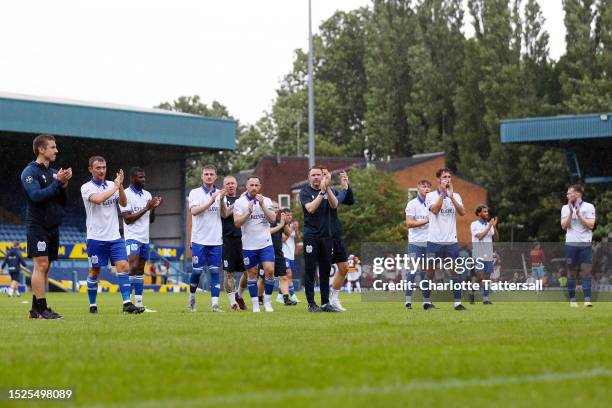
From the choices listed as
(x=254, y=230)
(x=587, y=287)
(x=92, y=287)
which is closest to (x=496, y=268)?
(x=587, y=287)

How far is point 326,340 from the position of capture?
10508mm

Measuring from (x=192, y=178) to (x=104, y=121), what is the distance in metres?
44.1

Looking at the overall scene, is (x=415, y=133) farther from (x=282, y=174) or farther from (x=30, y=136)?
(x=30, y=136)

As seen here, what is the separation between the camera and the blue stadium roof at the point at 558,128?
161ft

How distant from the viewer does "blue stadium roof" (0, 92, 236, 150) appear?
4950 cm

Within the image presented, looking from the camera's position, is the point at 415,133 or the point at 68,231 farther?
the point at 415,133

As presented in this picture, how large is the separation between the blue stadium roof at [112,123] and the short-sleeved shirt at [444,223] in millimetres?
32566

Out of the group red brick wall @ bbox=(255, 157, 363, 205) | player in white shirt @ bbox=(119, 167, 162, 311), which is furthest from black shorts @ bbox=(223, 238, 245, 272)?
red brick wall @ bbox=(255, 157, 363, 205)

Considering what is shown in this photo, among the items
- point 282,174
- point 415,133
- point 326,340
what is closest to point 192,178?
point 282,174

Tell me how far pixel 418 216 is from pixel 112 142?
37.3 metres

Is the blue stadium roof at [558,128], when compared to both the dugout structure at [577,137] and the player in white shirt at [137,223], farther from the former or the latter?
the player in white shirt at [137,223]

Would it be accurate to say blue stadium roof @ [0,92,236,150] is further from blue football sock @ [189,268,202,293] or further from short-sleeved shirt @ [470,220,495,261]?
blue football sock @ [189,268,202,293]

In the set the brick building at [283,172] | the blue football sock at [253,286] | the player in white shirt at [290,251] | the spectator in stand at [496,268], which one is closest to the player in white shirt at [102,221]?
the blue football sock at [253,286]

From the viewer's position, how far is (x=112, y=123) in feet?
→ 174
